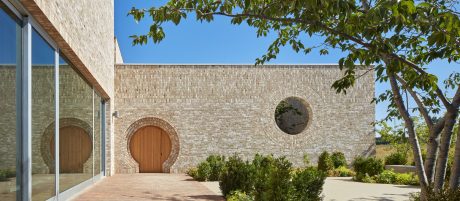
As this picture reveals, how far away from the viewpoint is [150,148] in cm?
1859

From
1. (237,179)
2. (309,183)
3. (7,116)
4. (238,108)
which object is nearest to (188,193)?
A: (237,179)

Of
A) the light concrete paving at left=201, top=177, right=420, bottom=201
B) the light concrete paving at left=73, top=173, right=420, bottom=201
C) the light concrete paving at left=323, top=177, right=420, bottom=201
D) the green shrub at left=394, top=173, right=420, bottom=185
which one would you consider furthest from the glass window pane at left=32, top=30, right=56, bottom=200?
the green shrub at left=394, top=173, right=420, bottom=185

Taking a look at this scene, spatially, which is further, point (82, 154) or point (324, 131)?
point (324, 131)

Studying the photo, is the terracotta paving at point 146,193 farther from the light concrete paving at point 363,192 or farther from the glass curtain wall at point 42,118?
the light concrete paving at point 363,192

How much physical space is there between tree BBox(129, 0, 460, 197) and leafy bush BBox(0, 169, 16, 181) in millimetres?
2245

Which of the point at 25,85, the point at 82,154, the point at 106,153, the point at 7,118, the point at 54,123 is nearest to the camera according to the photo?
the point at 7,118

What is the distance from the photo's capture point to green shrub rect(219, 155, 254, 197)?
9711 mm

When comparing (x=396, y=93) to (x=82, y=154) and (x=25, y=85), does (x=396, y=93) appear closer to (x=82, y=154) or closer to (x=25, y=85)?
(x=25, y=85)

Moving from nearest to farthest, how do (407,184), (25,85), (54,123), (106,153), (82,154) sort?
(25,85) < (54,123) < (82,154) < (407,184) < (106,153)

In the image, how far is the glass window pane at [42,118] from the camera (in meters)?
6.45

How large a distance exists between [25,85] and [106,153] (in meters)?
10.5

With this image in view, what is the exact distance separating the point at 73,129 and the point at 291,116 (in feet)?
56.3

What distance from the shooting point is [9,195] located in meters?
5.41

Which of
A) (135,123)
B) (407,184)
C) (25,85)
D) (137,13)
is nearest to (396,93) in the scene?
(137,13)
